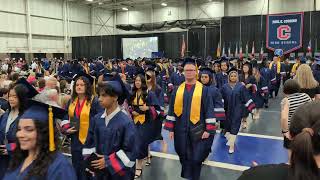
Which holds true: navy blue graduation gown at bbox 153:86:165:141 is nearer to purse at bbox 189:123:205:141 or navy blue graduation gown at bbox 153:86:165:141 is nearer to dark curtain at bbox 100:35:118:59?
purse at bbox 189:123:205:141

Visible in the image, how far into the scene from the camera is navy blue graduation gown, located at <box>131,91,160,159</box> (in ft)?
16.8

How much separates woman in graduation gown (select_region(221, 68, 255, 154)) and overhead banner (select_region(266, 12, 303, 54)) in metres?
15.6

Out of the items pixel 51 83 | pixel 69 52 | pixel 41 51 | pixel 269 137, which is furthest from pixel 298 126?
pixel 69 52

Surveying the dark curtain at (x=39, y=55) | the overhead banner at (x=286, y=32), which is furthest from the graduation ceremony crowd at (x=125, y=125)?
the dark curtain at (x=39, y=55)

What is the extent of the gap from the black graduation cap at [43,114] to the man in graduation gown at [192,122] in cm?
220

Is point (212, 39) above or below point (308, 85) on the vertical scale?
above

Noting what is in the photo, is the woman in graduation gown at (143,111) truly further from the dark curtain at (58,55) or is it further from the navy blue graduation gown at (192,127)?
the dark curtain at (58,55)

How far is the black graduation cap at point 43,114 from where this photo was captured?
2105 mm

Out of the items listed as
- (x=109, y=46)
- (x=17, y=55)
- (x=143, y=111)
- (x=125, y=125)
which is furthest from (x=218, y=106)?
(x=109, y=46)

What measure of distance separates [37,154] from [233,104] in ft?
15.1

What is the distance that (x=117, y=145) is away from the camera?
301 centimetres

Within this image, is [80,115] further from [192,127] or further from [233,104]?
[233,104]

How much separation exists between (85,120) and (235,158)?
124 inches

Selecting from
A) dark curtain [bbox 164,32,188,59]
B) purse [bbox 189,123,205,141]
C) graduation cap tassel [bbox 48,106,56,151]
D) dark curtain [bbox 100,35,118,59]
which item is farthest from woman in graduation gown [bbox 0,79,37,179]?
dark curtain [bbox 100,35,118,59]
